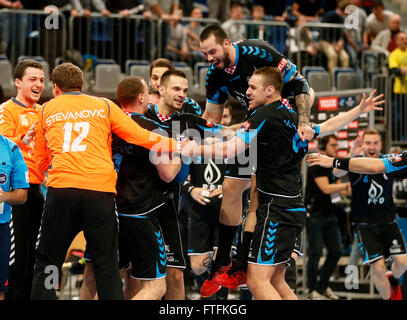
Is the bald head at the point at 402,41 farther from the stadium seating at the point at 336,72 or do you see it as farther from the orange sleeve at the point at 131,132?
the orange sleeve at the point at 131,132

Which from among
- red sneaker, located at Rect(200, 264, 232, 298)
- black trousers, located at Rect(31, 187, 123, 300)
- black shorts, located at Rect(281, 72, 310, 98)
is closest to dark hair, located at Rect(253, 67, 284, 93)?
black shorts, located at Rect(281, 72, 310, 98)

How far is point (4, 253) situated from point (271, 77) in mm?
2953

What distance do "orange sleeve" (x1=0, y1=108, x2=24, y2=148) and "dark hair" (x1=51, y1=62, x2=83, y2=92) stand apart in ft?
4.01

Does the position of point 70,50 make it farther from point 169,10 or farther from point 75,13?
point 169,10

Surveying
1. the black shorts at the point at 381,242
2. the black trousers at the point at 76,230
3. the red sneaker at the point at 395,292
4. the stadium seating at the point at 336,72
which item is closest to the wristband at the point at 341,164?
the black trousers at the point at 76,230

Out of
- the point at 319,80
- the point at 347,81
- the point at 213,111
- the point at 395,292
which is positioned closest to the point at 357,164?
the point at 213,111

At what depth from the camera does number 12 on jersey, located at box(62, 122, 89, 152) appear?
19.4 feet

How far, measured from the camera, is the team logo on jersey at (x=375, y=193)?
32.2 feet

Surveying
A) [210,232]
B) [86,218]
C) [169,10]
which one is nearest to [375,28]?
[169,10]

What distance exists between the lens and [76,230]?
233 inches

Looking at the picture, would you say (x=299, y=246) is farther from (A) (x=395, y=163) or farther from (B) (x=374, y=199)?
(B) (x=374, y=199)

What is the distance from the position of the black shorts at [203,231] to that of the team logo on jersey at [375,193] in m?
2.27

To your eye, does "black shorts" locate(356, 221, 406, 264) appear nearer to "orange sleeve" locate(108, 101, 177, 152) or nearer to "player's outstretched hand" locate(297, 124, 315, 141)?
"player's outstretched hand" locate(297, 124, 315, 141)

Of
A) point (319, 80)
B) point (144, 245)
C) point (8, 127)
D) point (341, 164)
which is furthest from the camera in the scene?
point (319, 80)
